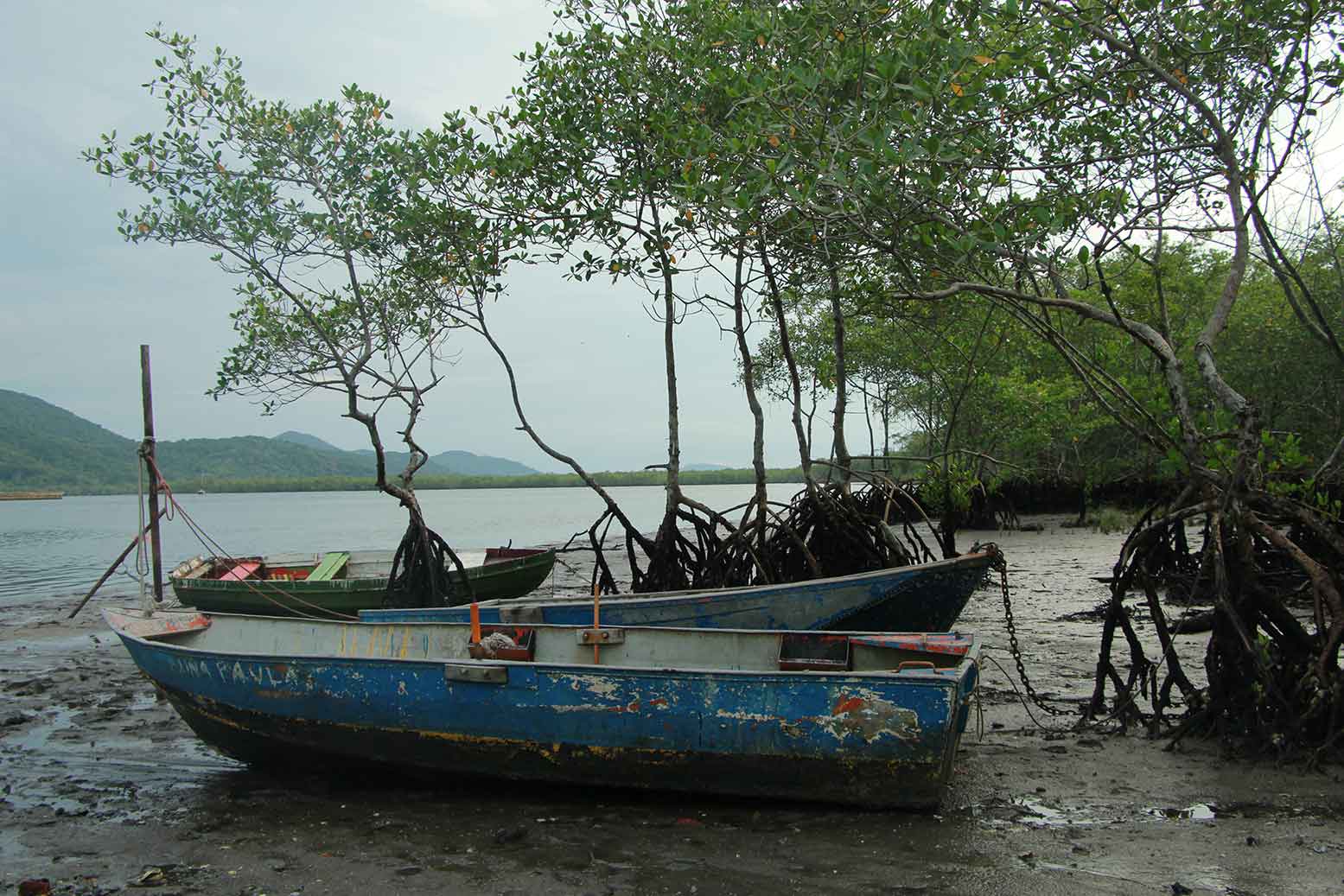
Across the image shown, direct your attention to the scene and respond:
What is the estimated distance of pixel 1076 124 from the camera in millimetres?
7113

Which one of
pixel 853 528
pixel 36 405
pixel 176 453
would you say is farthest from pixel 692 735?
pixel 36 405

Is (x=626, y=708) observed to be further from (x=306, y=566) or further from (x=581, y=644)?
(x=306, y=566)

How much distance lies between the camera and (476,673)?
5.75m

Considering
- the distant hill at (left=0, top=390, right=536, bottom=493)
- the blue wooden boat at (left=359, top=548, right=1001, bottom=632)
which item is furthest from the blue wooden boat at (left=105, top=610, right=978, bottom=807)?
the distant hill at (left=0, top=390, right=536, bottom=493)

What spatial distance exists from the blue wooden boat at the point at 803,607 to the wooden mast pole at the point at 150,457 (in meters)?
4.63

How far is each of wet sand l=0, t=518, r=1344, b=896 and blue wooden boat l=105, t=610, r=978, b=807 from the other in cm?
23

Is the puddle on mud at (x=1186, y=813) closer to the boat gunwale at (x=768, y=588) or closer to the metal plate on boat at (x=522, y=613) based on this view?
the boat gunwale at (x=768, y=588)

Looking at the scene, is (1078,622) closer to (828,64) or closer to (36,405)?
(828,64)

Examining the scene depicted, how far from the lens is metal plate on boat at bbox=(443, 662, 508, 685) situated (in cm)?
571

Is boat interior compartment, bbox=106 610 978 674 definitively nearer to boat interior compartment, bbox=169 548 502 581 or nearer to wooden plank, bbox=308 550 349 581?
boat interior compartment, bbox=169 548 502 581

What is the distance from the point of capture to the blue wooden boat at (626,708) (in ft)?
16.9

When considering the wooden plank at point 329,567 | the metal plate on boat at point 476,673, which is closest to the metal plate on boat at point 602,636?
the metal plate on boat at point 476,673

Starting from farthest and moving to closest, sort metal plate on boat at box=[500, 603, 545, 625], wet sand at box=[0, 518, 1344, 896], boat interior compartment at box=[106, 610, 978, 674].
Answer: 1. metal plate on boat at box=[500, 603, 545, 625]
2. boat interior compartment at box=[106, 610, 978, 674]
3. wet sand at box=[0, 518, 1344, 896]

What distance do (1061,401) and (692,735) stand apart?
78.2ft
